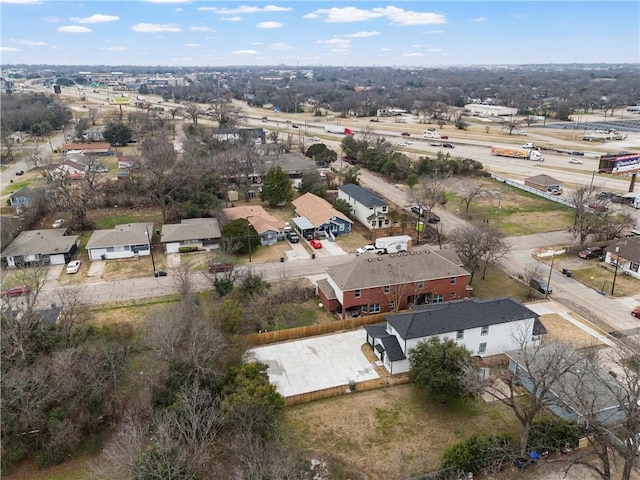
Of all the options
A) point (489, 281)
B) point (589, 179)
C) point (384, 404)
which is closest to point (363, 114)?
point (589, 179)

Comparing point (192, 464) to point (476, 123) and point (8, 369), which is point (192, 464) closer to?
point (8, 369)

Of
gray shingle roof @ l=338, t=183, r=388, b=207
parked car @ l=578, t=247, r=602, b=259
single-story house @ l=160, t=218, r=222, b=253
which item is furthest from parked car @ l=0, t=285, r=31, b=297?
parked car @ l=578, t=247, r=602, b=259

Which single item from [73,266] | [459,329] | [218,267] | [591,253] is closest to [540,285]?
[591,253]

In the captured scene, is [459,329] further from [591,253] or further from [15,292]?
[15,292]

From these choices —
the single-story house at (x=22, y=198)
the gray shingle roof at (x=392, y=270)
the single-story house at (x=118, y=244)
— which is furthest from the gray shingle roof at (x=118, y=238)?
the gray shingle roof at (x=392, y=270)

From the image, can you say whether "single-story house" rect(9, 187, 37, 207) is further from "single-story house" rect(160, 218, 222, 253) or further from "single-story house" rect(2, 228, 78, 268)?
"single-story house" rect(160, 218, 222, 253)

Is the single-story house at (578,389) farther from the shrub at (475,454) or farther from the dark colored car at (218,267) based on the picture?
the dark colored car at (218,267)
